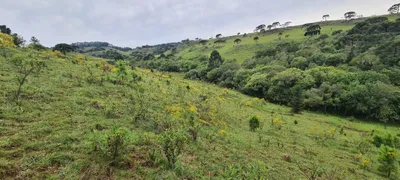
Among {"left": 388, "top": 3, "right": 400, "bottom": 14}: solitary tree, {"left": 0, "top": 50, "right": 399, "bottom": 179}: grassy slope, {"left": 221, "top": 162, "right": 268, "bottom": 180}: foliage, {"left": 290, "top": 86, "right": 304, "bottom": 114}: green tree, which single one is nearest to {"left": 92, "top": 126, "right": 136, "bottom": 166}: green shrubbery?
{"left": 0, "top": 50, "right": 399, "bottom": 179}: grassy slope

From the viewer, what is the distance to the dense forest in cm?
3444

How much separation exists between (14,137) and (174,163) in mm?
6017

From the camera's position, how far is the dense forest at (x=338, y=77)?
1356 inches

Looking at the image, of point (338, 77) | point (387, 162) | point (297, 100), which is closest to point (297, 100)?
point (297, 100)

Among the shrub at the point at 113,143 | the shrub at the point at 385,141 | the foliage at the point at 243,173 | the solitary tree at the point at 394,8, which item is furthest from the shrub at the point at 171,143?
the solitary tree at the point at 394,8

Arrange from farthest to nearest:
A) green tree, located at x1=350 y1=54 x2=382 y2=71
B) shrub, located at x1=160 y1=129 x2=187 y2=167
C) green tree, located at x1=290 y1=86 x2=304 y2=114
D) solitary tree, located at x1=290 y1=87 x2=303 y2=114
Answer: green tree, located at x1=350 y1=54 x2=382 y2=71 → solitary tree, located at x1=290 y1=87 x2=303 y2=114 → green tree, located at x1=290 y1=86 x2=304 y2=114 → shrub, located at x1=160 y1=129 x2=187 y2=167

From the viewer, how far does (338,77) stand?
41.1 m

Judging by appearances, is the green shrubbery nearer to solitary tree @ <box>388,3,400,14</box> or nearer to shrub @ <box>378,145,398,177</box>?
shrub @ <box>378,145,398,177</box>

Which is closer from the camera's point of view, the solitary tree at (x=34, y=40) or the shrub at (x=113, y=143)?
the shrub at (x=113, y=143)

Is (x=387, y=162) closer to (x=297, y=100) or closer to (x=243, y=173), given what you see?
(x=243, y=173)

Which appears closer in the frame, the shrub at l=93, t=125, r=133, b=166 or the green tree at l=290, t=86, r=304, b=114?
the shrub at l=93, t=125, r=133, b=166

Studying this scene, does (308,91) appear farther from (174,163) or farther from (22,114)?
(22,114)

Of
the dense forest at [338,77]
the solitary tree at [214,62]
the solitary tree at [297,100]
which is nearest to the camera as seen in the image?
the dense forest at [338,77]

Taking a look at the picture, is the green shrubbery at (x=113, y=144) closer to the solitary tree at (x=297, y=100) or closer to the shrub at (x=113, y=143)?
the shrub at (x=113, y=143)
